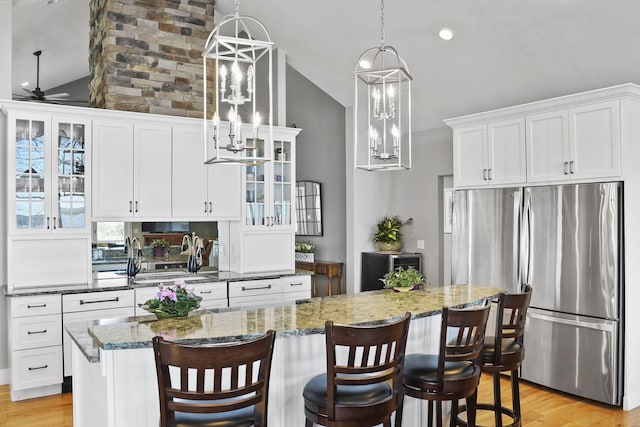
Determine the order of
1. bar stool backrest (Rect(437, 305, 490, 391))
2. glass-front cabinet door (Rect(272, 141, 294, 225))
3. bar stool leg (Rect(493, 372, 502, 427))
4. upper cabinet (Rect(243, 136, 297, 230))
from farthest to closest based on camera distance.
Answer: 1. glass-front cabinet door (Rect(272, 141, 294, 225))
2. upper cabinet (Rect(243, 136, 297, 230))
3. bar stool leg (Rect(493, 372, 502, 427))
4. bar stool backrest (Rect(437, 305, 490, 391))

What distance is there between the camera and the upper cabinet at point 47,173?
4.50 m

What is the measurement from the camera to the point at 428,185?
6703mm

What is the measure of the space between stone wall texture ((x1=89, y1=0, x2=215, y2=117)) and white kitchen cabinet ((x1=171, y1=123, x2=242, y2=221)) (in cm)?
44

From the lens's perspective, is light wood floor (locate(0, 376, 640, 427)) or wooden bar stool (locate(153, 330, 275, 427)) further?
light wood floor (locate(0, 376, 640, 427))

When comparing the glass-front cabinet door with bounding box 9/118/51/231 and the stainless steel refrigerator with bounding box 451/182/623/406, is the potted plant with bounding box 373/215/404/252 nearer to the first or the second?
the stainless steel refrigerator with bounding box 451/182/623/406

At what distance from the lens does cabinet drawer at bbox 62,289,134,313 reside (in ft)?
14.7

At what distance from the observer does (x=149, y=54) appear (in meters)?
5.43

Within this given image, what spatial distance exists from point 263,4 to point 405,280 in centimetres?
359

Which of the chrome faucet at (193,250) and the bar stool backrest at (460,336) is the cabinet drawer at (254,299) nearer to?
the chrome faucet at (193,250)

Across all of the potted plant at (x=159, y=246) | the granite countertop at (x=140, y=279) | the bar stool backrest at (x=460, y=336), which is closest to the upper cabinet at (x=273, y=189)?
the granite countertop at (x=140, y=279)

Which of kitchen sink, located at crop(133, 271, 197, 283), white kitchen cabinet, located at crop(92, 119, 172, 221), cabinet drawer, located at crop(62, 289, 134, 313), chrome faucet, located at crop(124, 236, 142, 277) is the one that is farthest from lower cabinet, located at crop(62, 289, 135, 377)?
white kitchen cabinet, located at crop(92, 119, 172, 221)

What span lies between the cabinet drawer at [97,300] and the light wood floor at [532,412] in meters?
0.76

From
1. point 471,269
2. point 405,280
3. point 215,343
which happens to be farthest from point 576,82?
point 215,343

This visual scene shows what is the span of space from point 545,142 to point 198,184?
330 cm
